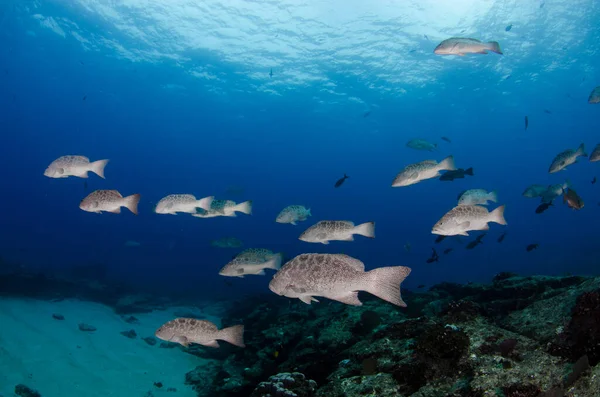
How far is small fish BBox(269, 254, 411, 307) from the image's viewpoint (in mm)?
3369

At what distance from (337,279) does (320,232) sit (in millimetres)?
2591

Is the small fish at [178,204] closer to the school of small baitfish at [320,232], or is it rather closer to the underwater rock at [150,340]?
the school of small baitfish at [320,232]

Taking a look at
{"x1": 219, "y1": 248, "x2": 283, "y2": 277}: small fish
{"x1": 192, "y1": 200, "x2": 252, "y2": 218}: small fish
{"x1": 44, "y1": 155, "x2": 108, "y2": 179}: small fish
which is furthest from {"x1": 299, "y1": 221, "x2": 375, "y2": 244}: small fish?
{"x1": 44, "y1": 155, "x2": 108, "y2": 179}: small fish

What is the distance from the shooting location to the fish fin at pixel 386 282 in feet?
10.9

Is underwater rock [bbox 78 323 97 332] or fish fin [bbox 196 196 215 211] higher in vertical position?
fish fin [bbox 196 196 215 211]

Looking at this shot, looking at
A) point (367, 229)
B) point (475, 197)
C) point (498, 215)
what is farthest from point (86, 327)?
point (498, 215)

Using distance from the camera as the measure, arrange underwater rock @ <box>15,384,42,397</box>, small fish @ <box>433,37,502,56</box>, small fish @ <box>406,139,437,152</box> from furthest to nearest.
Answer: small fish @ <box>406,139,437,152</box> → underwater rock @ <box>15,384,42,397</box> → small fish @ <box>433,37,502,56</box>

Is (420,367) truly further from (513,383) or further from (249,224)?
(249,224)

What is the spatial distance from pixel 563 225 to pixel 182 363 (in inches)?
4027

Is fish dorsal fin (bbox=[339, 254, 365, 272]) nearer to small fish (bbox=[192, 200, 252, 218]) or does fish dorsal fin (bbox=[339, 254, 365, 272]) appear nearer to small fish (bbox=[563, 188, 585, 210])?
small fish (bbox=[192, 200, 252, 218])

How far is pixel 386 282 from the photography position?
132 inches

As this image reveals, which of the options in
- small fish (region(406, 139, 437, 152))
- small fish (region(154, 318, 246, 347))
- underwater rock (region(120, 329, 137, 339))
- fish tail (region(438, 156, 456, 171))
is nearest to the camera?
small fish (region(154, 318, 246, 347))

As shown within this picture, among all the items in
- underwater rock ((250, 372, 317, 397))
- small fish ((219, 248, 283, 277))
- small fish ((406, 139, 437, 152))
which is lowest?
underwater rock ((250, 372, 317, 397))

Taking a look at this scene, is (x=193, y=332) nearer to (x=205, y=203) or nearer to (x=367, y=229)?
(x=205, y=203)
